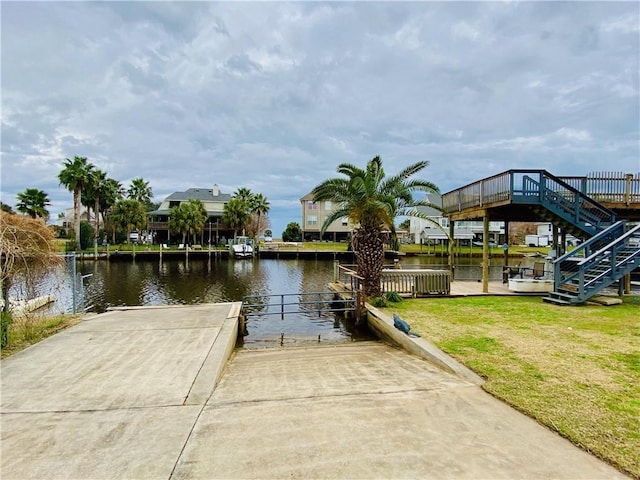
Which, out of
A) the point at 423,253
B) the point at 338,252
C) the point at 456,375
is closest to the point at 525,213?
the point at 456,375

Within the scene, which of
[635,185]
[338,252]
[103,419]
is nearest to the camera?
[103,419]

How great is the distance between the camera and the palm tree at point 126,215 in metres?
49.0

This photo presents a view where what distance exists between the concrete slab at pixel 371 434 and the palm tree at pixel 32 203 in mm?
40242

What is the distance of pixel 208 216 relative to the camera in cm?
5681

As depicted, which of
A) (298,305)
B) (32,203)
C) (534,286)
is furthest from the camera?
(32,203)

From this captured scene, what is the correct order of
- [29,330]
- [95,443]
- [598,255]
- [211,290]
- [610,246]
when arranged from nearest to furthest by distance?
[95,443]
[29,330]
[610,246]
[598,255]
[211,290]

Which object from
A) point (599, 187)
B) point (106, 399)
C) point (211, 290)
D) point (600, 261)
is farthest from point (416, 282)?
point (211, 290)

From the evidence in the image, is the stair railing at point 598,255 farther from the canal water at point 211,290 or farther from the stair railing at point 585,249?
the canal water at point 211,290

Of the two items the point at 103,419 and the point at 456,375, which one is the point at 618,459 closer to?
the point at 456,375

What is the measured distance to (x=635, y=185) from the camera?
1455cm

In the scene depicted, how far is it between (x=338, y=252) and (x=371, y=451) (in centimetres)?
4543

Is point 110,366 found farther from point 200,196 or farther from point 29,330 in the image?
point 200,196

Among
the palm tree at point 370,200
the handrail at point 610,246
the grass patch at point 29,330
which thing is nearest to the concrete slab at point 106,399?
the grass patch at point 29,330

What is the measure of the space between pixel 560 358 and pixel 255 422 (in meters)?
5.59
